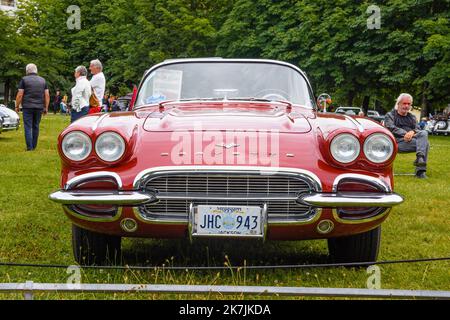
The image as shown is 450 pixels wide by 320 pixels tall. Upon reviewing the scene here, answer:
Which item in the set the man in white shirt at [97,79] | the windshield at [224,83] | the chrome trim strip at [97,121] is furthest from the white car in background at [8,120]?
the chrome trim strip at [97,121]

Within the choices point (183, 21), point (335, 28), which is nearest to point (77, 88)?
point (335, 28)

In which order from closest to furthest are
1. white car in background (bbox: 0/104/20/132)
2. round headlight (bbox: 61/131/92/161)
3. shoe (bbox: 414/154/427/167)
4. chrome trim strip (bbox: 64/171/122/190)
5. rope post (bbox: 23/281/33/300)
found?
rope post (bbox: 23/281/33/300) → chrome trim strip (bbox: 64/171/122/190) → round headlight (bbox: 61/131/92/161) → shoe (bbox: 414/154/427/167) → white car in background (bbox: 0/104/20/132)

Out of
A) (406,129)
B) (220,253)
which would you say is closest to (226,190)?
(220,253)

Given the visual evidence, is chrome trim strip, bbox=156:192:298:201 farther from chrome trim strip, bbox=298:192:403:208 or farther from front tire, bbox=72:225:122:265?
front tire, bbox=72:225:122:265

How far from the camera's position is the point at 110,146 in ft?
12.4

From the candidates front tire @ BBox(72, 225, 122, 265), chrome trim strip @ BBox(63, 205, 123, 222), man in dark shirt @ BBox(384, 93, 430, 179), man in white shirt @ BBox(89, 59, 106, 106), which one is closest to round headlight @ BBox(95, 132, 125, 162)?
chrome trim strip @ BBox(63, 205, 123, 222)

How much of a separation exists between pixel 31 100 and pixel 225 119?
911 centimetres

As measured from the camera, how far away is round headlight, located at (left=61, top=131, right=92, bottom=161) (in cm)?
378

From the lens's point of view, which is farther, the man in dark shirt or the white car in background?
the white car in background

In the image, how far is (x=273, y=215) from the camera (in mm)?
3621

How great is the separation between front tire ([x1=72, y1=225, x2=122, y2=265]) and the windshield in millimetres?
1420

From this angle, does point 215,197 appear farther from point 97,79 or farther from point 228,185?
point 97,79

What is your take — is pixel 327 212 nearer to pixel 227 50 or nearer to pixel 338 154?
pixel 338 154
